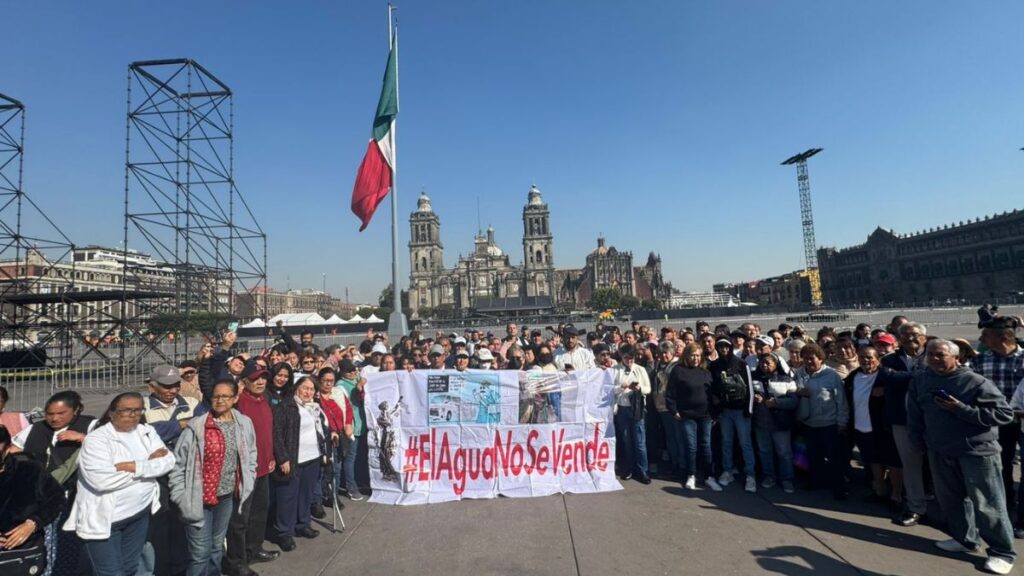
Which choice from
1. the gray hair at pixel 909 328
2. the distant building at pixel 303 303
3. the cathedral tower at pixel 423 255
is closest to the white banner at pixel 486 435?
the gray hair at pixel 909 328

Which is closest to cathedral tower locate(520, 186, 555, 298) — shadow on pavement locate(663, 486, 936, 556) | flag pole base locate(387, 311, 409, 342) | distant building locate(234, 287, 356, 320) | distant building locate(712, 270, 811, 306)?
distant building locate(712, 270, 811, 306)

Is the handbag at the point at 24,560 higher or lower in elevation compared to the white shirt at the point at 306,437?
lower

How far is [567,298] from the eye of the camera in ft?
448

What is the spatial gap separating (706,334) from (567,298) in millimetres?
131076

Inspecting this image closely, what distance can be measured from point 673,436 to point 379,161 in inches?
412

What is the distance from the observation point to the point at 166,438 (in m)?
3.76

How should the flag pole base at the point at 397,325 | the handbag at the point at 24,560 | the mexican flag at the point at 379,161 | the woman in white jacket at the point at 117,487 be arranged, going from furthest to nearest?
1. the flag pole base at the point at 397,325
2. the mexican flag at the point at 379,161
3. the woman in white jacket at the point at 117,487
4. the handbag at the point at 24,560

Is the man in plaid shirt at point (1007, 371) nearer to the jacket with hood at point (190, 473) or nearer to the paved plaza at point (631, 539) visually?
the paved plaza at point (631, 539)

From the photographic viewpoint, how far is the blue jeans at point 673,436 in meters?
5.84

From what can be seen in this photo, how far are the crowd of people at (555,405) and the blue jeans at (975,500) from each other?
0.01 meters

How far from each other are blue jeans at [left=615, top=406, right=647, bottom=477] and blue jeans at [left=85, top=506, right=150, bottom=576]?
16.2ft

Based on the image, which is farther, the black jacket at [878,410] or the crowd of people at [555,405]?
the black jacket at [878,410]

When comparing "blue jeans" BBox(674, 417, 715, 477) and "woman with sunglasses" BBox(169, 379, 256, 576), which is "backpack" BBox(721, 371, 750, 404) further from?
"woman with sunglasses" BBox(169, 379, 256, 576)

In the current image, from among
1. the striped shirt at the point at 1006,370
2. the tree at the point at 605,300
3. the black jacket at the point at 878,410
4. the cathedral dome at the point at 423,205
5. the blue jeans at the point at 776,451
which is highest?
the cathedral dome at the point at 423,205
